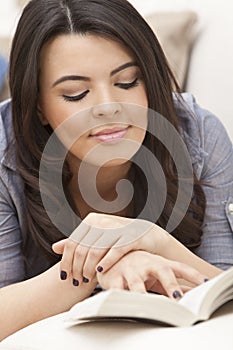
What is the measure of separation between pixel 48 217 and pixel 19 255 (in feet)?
0.31

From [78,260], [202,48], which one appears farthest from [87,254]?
[202,48]

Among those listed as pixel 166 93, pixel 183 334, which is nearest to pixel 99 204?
pixel 166 93

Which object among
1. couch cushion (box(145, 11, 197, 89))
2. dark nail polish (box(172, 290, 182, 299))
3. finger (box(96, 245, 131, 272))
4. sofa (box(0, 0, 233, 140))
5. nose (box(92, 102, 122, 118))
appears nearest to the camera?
dark nail polish (box(172, 290, 182, 299))

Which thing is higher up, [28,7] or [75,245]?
[28,7]

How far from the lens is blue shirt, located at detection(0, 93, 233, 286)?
4.81ft

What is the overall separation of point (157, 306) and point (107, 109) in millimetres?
556

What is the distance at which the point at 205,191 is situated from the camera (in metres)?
1.57

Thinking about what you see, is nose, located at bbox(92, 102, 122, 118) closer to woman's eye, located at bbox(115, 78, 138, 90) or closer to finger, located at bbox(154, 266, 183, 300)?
woman's eye, located at bbox(115, 78, 138, 90)

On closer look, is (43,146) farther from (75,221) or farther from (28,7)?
(28,7)

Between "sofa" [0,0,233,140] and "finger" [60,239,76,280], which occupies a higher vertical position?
"sofa" [0,0,233,140]

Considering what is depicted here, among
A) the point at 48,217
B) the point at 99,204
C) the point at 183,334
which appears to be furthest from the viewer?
the point at 99,204

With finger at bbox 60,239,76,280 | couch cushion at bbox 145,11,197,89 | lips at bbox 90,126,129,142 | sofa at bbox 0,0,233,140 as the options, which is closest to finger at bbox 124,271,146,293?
finger at bbox 60,239,76,280

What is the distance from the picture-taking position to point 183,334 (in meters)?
0.87

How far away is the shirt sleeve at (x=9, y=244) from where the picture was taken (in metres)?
1.44
